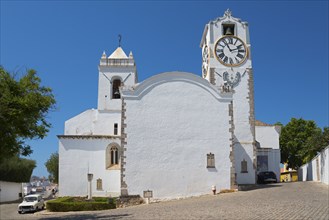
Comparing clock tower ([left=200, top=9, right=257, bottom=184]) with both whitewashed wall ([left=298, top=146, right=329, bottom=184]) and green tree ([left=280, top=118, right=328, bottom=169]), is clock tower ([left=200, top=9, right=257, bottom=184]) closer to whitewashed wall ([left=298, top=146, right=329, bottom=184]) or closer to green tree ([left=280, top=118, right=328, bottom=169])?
whitewashed wall ([left=298, top=146, right=329, bottom=184])

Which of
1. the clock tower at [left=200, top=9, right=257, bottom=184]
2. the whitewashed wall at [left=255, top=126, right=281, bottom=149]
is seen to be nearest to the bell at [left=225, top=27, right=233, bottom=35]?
the clock tower at [left=200, top=9, right=257, bottom=184]

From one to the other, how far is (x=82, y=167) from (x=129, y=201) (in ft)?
32.4

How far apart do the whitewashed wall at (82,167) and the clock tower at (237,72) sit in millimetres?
11112

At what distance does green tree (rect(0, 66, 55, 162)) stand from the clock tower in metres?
17.8

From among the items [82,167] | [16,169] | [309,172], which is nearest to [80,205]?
[82,167]

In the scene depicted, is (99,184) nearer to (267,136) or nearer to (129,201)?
(129,201)

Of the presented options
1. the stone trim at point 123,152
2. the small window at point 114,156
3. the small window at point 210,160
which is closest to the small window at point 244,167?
the small window at point 210,160

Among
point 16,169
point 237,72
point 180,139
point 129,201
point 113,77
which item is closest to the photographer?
point 129,201

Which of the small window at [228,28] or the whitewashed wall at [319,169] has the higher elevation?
the small window at [228,28]

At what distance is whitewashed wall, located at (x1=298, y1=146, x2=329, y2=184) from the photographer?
27.8 metres

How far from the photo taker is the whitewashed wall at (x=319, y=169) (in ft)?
91.4

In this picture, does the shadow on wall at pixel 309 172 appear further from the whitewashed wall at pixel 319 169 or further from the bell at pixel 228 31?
the bell at pixel 228 31

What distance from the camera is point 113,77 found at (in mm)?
38500

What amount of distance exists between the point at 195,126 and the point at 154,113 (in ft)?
9.73
